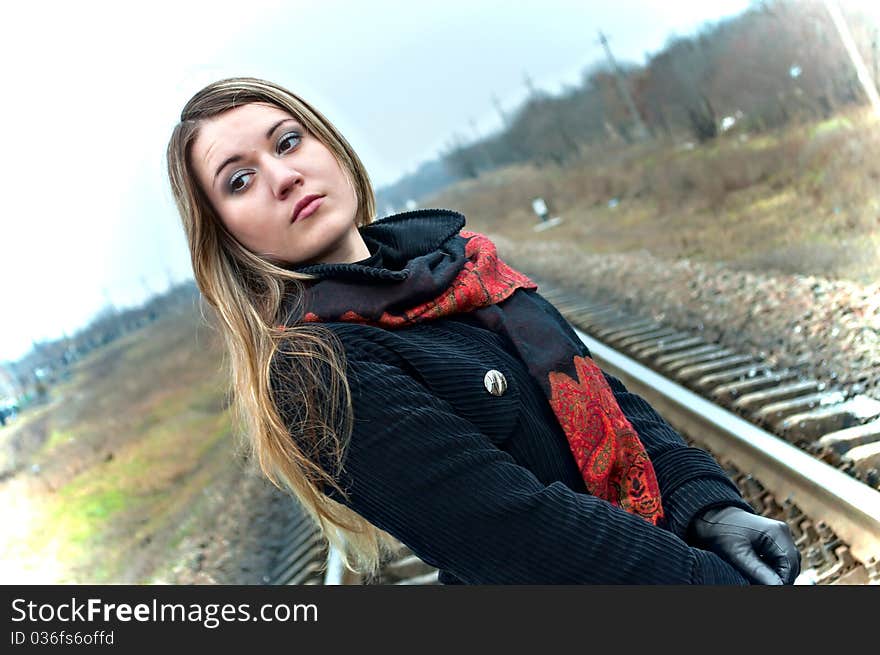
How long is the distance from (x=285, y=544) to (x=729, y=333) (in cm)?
301

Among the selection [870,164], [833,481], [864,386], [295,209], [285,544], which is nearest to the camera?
[295,209]

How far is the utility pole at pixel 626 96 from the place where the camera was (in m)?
11.2

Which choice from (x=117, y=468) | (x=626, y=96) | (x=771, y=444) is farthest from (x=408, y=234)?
(x=626, y=96)

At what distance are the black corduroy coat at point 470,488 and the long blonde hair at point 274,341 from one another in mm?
34

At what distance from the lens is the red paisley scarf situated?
147cm

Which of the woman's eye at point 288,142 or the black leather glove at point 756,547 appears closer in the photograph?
the black leather glove at point 756,547

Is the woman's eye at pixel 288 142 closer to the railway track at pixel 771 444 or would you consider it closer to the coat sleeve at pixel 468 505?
the coat sleeve at pixel 468 505

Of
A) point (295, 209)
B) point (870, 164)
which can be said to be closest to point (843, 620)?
point (295, 209)

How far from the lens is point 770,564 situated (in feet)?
5.01

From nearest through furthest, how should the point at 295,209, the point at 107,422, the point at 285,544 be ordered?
the point at 295,209 → the point at 285,544 → the point at 107,422

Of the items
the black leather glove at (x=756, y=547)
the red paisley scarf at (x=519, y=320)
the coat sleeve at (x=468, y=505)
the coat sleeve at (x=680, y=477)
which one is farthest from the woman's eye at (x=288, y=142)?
the black leather glove at (x=756, y=547)

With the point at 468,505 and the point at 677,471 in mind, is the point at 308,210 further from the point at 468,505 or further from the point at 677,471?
the point at 677,471

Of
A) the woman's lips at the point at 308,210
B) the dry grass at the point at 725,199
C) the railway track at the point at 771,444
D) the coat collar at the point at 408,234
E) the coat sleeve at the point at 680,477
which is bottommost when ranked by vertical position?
the dry grass at the point at 725,199

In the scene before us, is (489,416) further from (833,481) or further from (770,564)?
(833,481)
